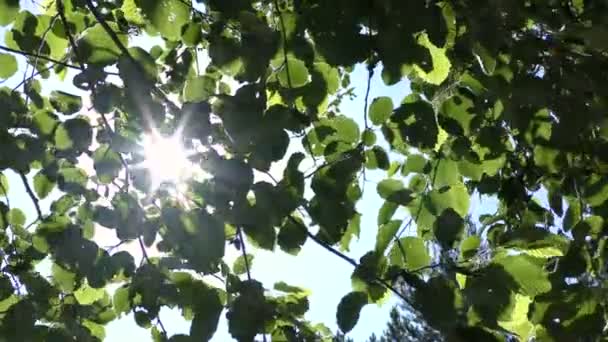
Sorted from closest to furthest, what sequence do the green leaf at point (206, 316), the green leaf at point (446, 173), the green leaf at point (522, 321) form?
the green leaf at point (206, 316) → the green leaf at point (522, 321) → the green leaf at point (446, 173)

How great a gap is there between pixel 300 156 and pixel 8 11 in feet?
2.57

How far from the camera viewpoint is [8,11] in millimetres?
1750

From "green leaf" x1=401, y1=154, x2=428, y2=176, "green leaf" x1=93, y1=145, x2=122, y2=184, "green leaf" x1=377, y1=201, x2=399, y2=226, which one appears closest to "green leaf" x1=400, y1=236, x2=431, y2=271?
"green leaf" x1=377, y1=201, x2=399, y2=226

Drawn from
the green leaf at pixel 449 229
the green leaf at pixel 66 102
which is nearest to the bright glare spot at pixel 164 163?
the green leaf at pixel 66 102

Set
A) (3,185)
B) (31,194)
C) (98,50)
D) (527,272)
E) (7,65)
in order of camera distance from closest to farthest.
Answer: (527,272)
(98,50)
(7,65)
(31,194)
(3,185)

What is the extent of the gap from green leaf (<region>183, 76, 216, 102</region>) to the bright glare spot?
0.13 m

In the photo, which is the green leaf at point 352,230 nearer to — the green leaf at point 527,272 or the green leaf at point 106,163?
the green leaf at point 527,272

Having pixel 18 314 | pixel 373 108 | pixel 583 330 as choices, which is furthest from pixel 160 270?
pixel 583 330

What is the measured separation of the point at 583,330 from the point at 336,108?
1690mm

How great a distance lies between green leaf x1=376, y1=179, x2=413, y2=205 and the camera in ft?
5.50

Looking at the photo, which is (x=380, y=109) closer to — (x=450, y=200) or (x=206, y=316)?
(x=450, y=200)

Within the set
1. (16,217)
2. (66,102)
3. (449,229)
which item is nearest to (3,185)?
(16,217)

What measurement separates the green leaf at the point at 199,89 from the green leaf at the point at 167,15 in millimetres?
155

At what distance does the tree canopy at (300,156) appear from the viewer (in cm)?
148
